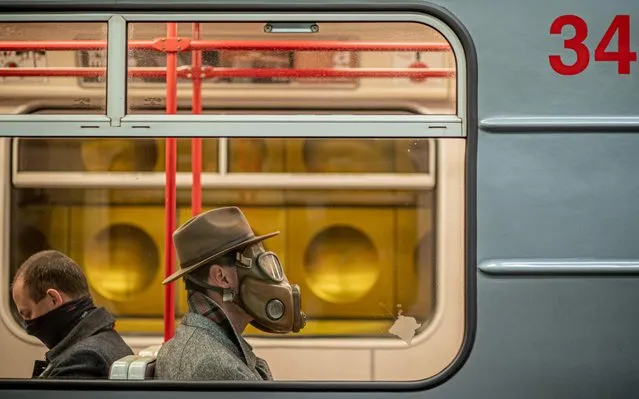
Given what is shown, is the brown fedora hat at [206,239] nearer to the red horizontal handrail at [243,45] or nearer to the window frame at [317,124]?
the window frame at [317,124]

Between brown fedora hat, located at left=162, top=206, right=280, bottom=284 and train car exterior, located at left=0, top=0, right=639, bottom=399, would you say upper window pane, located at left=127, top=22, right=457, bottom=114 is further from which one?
brown fedora hat, located at left=162, top=206, right=280, bottom=284

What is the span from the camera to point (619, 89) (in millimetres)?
2771

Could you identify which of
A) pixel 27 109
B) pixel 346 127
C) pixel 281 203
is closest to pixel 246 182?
pixel 281 203

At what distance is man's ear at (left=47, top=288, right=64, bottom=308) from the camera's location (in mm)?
3398

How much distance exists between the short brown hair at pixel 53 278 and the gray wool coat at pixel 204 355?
2.10ft

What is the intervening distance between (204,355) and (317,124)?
2.53 ft

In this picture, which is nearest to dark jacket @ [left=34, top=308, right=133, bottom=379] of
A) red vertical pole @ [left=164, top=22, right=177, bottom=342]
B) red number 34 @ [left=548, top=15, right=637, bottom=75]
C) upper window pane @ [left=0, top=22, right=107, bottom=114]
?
red vertical pole @ [left=164, top=22, right=177, bottom=342]

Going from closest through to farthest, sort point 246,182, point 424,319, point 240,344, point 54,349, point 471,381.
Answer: point 471,381
point 240,344
point 54,349
point 424,319
point 246,182

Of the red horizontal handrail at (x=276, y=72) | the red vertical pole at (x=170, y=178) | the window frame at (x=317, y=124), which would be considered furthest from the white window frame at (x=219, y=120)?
the red horizontal handrail at (x=276, y=72)

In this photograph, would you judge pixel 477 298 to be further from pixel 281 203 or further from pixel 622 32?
pixel 281 203

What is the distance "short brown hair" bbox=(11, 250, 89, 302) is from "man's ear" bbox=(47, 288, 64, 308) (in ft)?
0.04

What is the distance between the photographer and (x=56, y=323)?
332 centimetres

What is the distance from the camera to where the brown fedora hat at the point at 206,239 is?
3.06 metres

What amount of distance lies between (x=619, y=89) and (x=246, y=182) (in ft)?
8.52
